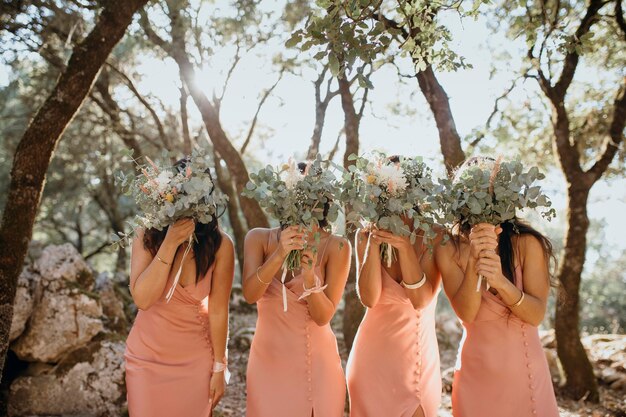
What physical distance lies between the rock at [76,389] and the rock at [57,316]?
0.59 ft

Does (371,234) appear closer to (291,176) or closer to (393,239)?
(393,239)

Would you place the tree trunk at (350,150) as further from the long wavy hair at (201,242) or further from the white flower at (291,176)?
→ the white flower at (291,176)

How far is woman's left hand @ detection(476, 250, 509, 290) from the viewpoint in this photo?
3.20m

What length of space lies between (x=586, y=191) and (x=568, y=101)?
4.14 meters

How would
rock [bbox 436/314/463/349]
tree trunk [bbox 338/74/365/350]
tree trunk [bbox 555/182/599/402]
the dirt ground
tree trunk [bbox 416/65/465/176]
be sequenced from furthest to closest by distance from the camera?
rock [bbox 436/314/463/349]
tree trunk [bbox 338/74/365/350]
tree trunk [bbox 555/182/599/402]
the dirt ground
tree trunk [bbox 416/65/465/176]

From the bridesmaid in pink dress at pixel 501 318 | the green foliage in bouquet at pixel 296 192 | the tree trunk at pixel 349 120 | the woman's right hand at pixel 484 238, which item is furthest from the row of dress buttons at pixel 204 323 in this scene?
the tree trunk at pixel 349 120

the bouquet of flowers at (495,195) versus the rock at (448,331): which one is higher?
the bouquet of flowers at (495,195)

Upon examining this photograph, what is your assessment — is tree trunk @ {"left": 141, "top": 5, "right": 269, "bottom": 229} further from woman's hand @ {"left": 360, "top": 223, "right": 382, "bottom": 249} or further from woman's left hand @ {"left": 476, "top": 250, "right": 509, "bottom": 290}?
woman's left hand @ {"left": 476, "top": 250, "right": 509, "bottom": 290}

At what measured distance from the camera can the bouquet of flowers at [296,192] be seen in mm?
3234

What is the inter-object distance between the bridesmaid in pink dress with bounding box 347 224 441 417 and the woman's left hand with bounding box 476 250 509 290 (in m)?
0.49

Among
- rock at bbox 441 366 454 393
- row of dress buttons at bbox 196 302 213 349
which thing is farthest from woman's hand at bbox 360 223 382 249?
rock at bbox 441 366 454 393

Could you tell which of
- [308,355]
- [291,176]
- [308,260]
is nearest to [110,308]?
[308,355]

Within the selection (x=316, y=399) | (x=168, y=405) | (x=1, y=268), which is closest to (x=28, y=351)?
(x=1, y=268)

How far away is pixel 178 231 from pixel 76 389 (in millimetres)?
3338
